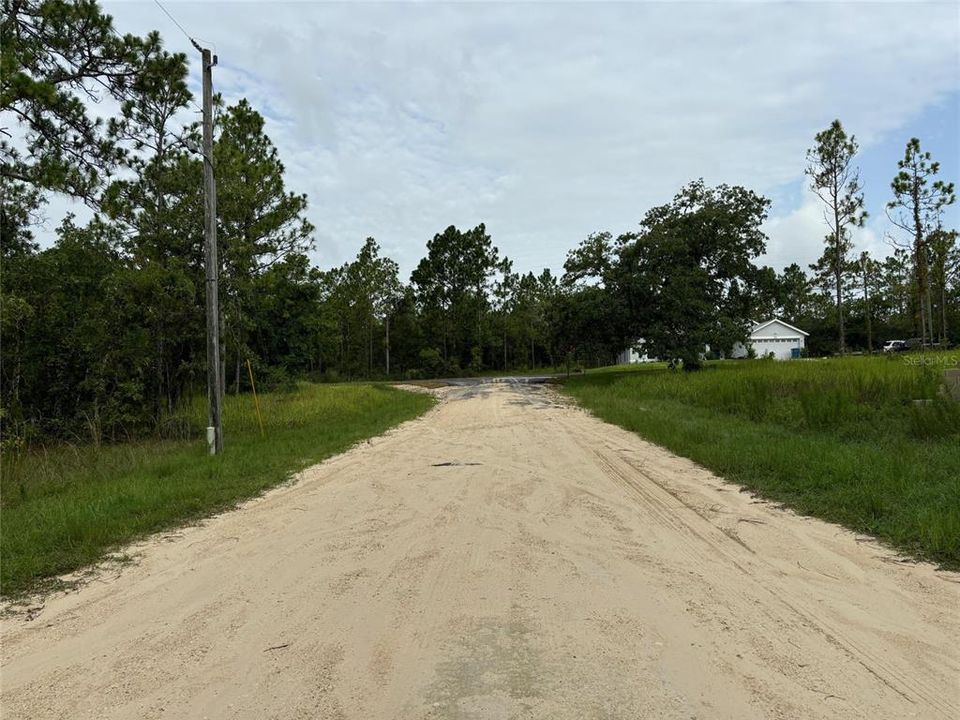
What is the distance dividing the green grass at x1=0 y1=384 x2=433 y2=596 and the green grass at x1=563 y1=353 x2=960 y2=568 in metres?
6.82

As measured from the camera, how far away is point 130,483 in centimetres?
851

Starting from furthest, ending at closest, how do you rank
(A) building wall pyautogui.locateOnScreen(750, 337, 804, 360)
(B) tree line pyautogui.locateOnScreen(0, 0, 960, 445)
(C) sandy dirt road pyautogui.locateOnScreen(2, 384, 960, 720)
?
(A) building wall pyautogui.locateOnScreen(750, 337, 804, 360) < (B) tree line pyautogui.locateOnScreen(0, 0, 960, 445) < (C) sandy dirt road pyautogui.locateOnScreen(2, 384, 960, 720)

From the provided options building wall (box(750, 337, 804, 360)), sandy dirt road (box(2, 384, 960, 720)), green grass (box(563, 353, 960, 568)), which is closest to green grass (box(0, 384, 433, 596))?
sandy dirt road (box(2, 384, 960, 720))

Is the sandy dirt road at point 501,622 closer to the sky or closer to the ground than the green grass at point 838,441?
closer to the ground

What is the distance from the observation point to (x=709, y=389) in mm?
18719

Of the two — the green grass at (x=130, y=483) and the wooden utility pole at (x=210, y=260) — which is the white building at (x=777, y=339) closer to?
the green grass at (x=130, y=483)

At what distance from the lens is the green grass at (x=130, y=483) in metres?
5.65

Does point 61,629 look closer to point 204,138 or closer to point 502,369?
point 204,138

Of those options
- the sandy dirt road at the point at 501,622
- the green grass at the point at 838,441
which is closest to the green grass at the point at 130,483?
the sandy dirt road at the point at 501,622

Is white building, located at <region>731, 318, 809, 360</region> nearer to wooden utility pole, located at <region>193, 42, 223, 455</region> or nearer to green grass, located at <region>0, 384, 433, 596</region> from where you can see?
green grass, located at <region>0, 384, 433, 596</region>

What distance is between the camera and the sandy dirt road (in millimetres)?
3080

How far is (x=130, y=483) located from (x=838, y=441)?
1099 cm

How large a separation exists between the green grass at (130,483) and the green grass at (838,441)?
6815mm

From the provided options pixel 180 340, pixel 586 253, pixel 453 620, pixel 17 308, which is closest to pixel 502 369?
pixel 586 253
